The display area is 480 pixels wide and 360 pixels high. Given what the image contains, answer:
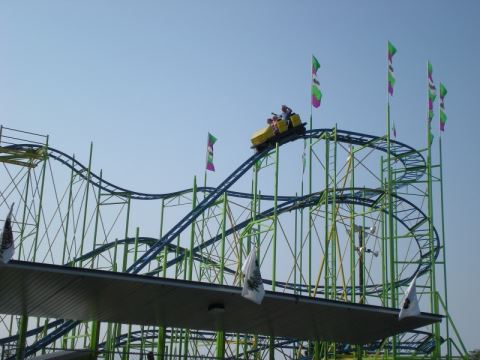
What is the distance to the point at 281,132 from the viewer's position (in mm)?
24578

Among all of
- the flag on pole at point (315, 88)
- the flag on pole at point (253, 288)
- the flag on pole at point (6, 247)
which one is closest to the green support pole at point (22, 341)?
the flag on pole at point (6, 247)

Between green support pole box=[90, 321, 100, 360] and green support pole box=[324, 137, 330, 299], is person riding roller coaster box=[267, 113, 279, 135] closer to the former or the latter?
green support pole box=[324, 137, 330, 299]

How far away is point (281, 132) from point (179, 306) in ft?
34.4

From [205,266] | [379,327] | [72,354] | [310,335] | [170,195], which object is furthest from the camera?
[170,195]

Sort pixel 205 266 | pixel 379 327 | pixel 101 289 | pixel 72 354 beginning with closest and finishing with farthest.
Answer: pixel 101 289 → pixel 72 354 → pixel 379 327 → pixel 205 266

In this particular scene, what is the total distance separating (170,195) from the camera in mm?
26500

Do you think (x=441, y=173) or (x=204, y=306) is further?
(x=441, y=173)

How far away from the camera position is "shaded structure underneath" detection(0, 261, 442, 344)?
13.2m

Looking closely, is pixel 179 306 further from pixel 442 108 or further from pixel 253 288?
pixel 442 108

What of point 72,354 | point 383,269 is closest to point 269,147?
point 383,269

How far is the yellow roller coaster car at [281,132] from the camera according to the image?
24641 millimetres

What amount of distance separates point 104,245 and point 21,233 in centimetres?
472

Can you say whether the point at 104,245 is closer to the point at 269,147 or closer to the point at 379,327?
the point at 269,147

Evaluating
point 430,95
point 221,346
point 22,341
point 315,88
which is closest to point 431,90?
point 430,95
